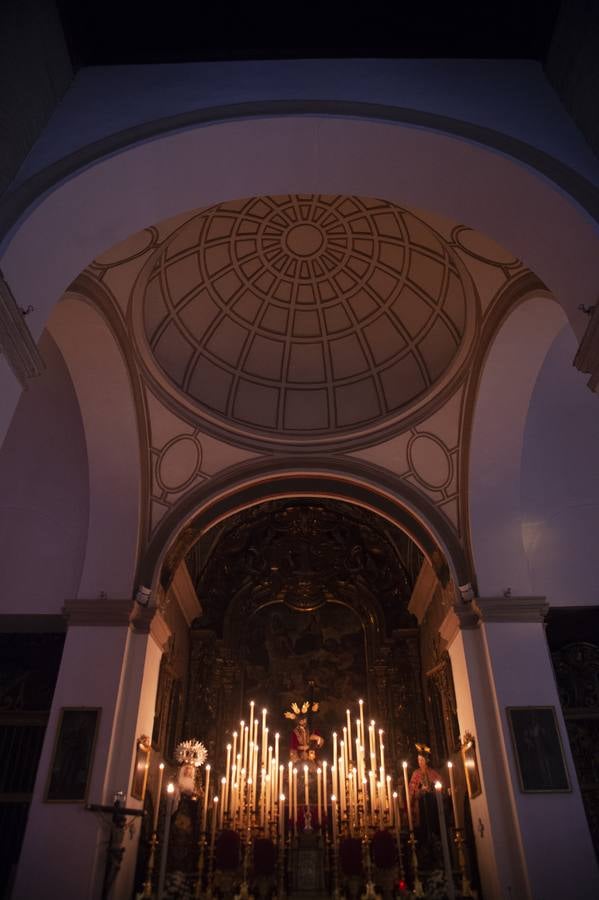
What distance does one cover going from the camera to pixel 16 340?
4508 mm

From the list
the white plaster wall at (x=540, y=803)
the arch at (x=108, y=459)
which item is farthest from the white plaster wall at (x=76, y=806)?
the white plaster wall at (x=540, y=803)

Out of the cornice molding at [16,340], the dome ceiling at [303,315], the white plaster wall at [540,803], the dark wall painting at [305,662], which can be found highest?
the dome ceiling at [303,315]

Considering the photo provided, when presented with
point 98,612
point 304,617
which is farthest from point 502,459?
point 98,612

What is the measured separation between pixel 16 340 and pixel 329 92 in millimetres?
3208

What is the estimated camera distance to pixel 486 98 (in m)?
5.35

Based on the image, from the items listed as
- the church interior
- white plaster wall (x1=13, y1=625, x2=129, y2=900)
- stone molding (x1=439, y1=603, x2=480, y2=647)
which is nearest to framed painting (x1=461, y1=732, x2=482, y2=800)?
the church interior

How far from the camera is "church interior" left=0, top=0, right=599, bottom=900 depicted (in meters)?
5.19

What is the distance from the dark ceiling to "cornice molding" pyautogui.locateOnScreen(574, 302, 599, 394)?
2.49 m

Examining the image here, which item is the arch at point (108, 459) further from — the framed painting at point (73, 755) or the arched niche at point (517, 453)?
the arched niche at point (517, 453)

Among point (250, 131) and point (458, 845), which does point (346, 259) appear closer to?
point (250, 131)

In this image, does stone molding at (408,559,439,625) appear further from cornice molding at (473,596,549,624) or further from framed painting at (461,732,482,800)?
framed painting at (461,732,482,800)

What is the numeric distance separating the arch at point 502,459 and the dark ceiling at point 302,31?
3594mm

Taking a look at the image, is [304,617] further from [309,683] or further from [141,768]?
[141,768]

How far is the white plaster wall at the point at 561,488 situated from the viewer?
32.2 ft
